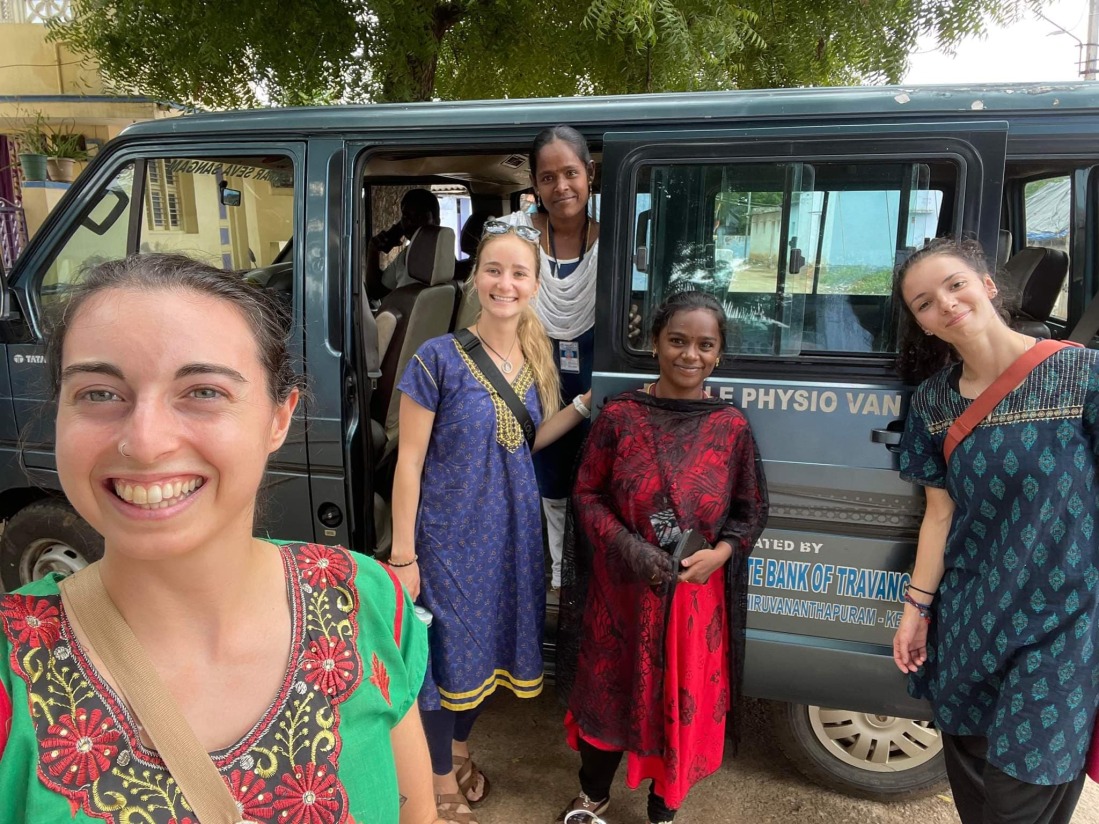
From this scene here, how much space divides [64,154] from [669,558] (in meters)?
10.1

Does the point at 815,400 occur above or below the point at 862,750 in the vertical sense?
above

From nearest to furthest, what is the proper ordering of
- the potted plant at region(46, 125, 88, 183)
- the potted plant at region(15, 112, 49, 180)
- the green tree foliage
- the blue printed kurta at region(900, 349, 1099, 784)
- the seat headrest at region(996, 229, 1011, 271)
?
the blue printed kurta at region(900, 349, 1099, 784) → the seat headrest at region(996, 229, 1011, 271) → the green tree foliage → the potted plant at region(15, 112, 49, 180) → the potted plant at region(46, 125, 88, 183)

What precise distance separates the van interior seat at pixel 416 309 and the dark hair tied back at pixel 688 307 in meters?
1.66

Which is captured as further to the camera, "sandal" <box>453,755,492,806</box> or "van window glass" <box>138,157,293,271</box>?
"van window glass" <box>138,157,293,271</box>

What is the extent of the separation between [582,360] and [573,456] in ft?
1.09

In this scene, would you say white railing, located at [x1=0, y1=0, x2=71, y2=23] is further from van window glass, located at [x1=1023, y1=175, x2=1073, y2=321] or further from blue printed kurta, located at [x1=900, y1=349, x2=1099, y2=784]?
blue printed kurta, located at [x1=900, y1=349, x2=1099, y2=784]

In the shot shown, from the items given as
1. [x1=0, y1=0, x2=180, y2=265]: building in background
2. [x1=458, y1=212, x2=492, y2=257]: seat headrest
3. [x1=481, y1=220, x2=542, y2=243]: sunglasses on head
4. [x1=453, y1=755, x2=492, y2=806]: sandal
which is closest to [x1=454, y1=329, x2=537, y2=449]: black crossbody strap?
[x1=481, y1=220, x2=542, y2=243]: sunglasses on head

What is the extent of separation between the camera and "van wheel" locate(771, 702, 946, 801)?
2.35m

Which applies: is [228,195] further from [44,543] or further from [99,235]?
[44,543]

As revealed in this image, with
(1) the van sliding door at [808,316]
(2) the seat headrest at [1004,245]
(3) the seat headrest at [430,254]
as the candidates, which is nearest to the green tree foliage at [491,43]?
(3) the seat headrest at [430,254]

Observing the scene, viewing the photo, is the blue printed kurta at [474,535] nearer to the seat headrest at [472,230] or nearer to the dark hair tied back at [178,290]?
the dark hair tied back at [178,290]

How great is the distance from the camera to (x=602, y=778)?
88.4 inches

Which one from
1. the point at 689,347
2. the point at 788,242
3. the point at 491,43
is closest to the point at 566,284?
the point at 689,347

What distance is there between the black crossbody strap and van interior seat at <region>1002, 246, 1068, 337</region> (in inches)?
64.6
